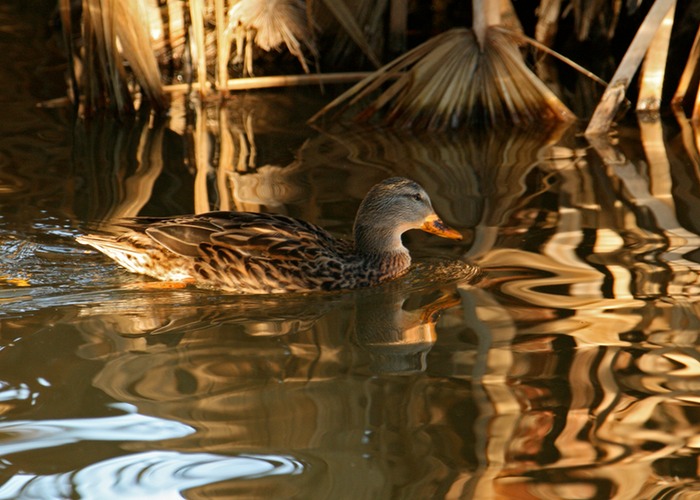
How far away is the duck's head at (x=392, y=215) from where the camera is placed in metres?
6.04

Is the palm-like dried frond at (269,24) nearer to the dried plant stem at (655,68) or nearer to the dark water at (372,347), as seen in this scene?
the dark water at (372,347)

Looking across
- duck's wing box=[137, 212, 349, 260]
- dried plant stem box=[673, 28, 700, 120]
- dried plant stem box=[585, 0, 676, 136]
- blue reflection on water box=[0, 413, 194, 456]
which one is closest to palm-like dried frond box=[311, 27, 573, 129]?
dried plant stem box=[585, 0, 676, 136]

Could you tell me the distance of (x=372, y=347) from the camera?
489cm

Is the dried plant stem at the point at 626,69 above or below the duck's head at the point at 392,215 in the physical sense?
above

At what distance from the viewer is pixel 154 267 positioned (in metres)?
5.84

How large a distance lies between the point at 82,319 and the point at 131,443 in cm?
145

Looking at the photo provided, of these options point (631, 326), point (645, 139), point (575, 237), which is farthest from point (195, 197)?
point (645, 139)

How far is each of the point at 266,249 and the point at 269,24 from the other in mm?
5523

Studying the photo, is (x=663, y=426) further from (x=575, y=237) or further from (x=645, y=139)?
(x=645, y=139)

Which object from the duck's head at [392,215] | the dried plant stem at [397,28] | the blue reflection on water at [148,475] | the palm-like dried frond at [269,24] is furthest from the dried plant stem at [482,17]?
the blue reflection on water at [148,475]

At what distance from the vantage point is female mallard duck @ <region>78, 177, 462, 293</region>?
18.7 feet

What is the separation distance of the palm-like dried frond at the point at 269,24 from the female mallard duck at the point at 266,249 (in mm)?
4669

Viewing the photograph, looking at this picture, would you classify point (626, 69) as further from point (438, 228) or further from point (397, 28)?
point (438, 228)

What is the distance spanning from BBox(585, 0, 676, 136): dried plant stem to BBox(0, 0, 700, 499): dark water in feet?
2.78
